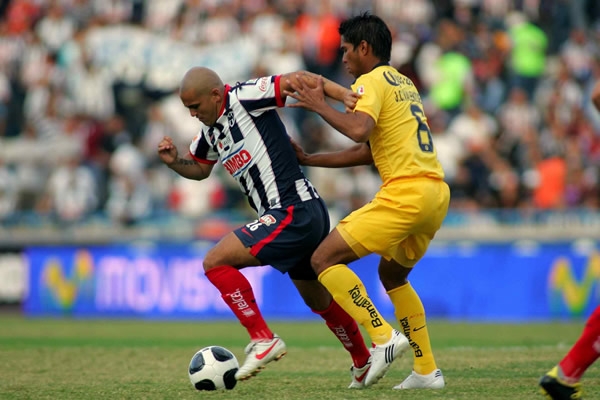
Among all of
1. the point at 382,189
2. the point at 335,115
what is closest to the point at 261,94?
the point at 335,115

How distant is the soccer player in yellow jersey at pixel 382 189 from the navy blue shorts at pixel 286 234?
26 cm

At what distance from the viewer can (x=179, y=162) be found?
7.64 m

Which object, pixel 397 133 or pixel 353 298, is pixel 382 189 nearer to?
pixel 397 133

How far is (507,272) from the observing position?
15.6 meters

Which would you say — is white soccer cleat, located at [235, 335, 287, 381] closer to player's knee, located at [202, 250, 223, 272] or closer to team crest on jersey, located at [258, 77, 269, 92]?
player's knee, located at [202, 250, 223, 272]

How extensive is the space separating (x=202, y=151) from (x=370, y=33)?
1.62 meters

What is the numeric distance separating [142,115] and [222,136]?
13.0 metres

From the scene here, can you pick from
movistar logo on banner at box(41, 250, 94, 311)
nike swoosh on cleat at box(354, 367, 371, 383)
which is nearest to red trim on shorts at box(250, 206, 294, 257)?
nike swoosh on cleat at box(354, 367, 371, 383)

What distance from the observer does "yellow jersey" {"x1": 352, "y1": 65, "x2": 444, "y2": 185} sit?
22.3 ft

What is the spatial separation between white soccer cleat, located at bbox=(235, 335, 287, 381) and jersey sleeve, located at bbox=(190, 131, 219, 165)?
1.56m

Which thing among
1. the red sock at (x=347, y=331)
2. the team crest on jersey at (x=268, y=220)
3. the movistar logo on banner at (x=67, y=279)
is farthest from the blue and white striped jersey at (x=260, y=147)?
the movistar logo on banner at (x=67, y=279)

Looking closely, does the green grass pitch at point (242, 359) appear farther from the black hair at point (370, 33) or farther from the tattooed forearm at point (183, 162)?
the black hair at point (370, 33)

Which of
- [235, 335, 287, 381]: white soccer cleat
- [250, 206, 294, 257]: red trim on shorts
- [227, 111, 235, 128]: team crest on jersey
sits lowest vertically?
[235, 335, 287, 381]: white soccer cleat

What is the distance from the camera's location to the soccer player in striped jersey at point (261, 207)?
22.9ft
